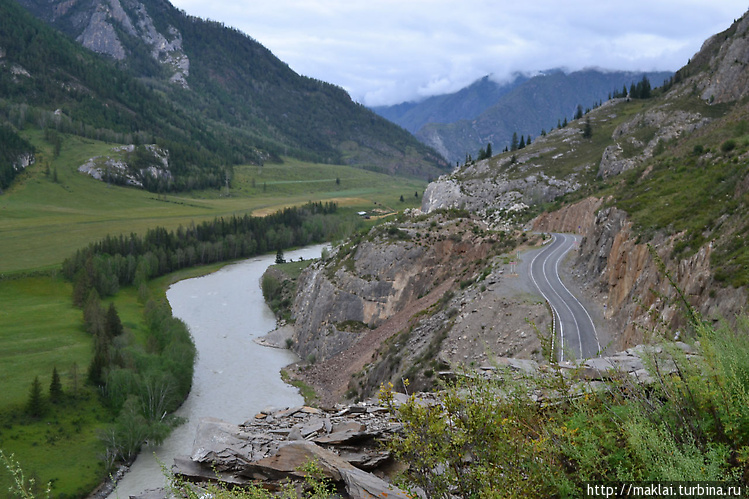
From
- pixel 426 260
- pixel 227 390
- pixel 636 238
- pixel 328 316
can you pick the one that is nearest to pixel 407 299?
pixel 426 260

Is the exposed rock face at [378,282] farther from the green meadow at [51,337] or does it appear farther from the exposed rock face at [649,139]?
the exposed rock face at [649,139]

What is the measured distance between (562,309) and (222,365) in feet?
159

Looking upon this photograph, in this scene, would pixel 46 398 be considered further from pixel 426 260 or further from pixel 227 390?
pixel 426 260

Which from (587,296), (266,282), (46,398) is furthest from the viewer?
(266,282)

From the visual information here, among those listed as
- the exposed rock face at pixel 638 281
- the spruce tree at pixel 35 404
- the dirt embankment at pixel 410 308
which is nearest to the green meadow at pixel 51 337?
the spruce tree at pixel 35 404

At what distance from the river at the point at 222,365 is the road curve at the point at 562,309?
74.8 ft

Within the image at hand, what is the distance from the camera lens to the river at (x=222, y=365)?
1905 inches

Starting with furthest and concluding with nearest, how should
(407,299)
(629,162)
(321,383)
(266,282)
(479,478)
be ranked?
1. (266,282)
2. (629,162)
3. (407,299)
4. (321,383)
5. (479,478)

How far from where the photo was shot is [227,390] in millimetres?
60188

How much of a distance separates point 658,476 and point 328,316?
200ft

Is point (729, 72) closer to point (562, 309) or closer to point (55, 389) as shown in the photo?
point (562, 309)

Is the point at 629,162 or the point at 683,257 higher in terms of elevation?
the point at 629,162

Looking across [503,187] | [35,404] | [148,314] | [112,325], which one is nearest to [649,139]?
[503,187]

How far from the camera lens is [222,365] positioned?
2682 inches
